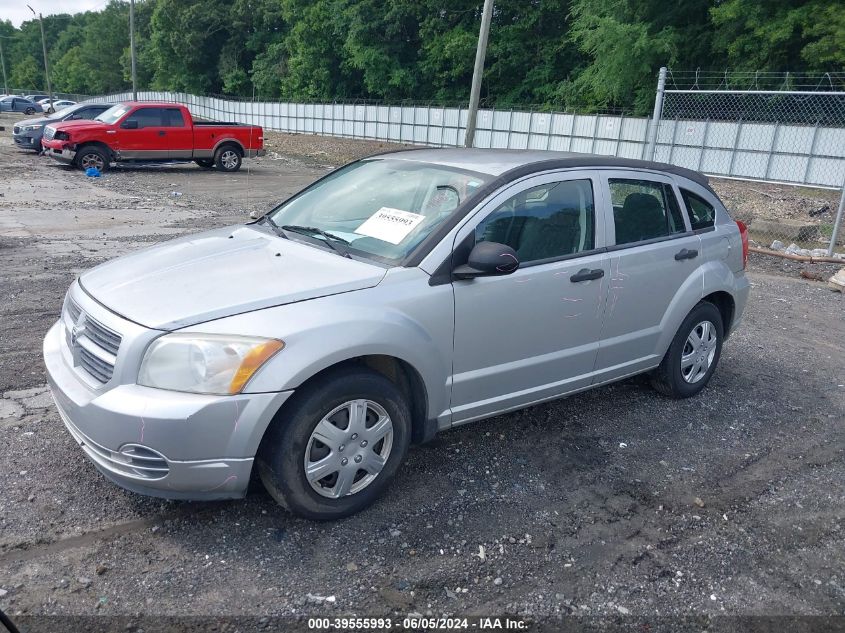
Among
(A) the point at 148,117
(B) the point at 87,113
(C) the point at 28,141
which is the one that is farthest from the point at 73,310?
(C) the point at 28,141

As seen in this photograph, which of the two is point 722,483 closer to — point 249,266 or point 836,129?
point 249,266

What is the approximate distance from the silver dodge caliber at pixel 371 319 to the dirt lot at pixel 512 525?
0.33 m

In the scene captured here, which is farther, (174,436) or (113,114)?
(113,114)

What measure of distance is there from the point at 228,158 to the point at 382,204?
18.4 meters

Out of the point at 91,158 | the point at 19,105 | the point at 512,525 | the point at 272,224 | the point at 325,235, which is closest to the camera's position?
the point at 512,525

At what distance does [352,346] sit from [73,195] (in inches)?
534

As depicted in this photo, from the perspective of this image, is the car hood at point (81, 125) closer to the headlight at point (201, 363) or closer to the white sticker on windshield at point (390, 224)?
the white sticker on windshield at point (390, 224)

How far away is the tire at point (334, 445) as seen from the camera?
3283 millimetres

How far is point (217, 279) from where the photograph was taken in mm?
3594

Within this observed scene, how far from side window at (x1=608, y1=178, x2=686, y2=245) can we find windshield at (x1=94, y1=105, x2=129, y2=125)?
1725cm

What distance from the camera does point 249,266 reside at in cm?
377

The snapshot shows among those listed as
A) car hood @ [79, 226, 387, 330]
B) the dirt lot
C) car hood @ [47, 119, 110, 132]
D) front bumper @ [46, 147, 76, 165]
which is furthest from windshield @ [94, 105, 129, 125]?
car hood @ [79, 226, 387, 330]

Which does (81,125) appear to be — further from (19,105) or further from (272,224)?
(19,105)

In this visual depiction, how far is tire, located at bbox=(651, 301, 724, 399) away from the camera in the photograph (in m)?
5.21
